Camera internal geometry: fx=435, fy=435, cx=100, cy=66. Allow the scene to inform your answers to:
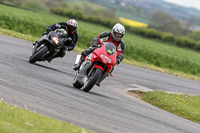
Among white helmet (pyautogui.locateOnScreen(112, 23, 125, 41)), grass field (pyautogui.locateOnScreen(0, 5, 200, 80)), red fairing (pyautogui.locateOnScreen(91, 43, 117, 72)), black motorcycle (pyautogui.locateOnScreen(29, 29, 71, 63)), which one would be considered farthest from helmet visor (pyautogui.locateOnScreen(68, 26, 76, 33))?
grass field (pyautogui.locateOnScreen(0, 5, 200, 80))

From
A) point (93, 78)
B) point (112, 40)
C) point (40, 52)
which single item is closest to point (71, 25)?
point (40, 52)

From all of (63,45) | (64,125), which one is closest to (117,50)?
(63,45)

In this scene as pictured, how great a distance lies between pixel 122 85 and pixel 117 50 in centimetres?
400

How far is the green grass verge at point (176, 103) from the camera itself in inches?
507

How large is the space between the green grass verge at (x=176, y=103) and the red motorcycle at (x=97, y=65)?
110 inches

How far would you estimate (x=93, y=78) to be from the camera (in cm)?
1101

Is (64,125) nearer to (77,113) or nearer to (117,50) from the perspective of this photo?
(77,113)

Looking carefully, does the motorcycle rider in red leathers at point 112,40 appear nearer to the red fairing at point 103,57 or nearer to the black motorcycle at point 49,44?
the red fairing at point 103,57

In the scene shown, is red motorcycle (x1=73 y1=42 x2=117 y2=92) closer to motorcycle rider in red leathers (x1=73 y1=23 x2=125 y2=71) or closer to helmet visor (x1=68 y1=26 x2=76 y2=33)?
motorcycle rider in red leathers (x1=73 y1=23 x2=125 y2=71)

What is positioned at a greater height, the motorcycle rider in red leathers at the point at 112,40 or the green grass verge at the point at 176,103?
the motorcycle rider in red leathers at the point at 112,40

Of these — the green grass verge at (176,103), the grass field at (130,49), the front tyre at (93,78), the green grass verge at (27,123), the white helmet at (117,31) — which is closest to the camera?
the green grass verge at (27,123)

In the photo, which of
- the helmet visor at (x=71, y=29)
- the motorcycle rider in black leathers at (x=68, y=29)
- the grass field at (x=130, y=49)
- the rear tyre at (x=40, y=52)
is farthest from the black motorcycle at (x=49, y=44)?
the grass field at (x=130, y=49)

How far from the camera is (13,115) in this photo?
22.1ft

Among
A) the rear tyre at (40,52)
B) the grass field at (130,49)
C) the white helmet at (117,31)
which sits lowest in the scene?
the grass field at (130,49)
